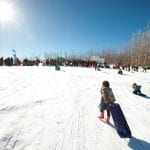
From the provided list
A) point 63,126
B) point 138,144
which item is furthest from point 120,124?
point 63,126

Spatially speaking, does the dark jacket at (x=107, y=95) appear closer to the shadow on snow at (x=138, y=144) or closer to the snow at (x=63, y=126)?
the snow at (x=63, y=126)

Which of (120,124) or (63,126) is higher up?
(120,124)

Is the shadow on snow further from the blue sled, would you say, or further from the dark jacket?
the dark jacket

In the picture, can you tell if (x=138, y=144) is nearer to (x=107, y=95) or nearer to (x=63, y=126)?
(x=107, y=95)

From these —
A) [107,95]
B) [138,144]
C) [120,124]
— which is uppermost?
[107,95]

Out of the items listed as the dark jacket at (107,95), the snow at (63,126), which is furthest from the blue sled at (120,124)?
the dark jacket at (107,95)

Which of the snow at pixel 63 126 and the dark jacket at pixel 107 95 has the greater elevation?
the dark jacket at pixel 107 95

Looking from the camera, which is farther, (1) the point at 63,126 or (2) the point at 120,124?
(1) the point at 63,126

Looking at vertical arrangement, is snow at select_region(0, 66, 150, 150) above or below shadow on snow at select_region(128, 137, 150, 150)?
above

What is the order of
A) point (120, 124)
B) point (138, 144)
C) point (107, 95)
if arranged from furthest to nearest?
point (107, 95)
point (120, 124)
point (138, 144)

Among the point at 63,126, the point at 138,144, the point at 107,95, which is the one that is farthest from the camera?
the point at 107,95

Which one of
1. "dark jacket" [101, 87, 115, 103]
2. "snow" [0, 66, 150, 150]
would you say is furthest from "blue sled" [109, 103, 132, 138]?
"dark jacket" [101, 87, 115, 103]

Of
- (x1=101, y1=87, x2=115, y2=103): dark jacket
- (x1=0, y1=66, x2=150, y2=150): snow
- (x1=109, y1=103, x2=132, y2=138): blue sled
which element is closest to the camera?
(x1=0, y1=66, x2=150, y2=150): snow

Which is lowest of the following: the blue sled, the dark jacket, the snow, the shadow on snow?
the shadow on snow
